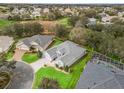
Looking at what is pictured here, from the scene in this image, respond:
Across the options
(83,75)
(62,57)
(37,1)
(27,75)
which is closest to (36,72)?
(27,75)

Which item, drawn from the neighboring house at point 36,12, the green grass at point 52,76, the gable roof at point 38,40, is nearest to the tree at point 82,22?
the gable roof at point 38,40

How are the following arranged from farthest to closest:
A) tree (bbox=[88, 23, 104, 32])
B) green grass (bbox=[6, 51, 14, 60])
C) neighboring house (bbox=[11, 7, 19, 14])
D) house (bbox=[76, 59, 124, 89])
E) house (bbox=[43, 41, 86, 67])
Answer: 1. neighboring house (bbox=[11, 7, 19, 14])
2. tree (bbox=[88, 23, 104, 32])
3. green grass (bbox=[6, 51, 14, 60])
4. house (bbox=[43, 41, 86, 67])
5. house (bbox=[76, 59, 124, 89])

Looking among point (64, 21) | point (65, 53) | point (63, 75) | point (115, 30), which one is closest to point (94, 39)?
point (115, 30)

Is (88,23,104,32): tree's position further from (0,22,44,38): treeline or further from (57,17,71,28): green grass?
(0,22,44,38): treeline

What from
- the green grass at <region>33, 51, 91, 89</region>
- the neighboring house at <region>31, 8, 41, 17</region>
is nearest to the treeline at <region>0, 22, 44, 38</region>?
the neighboring house at <region>31, 8, 41, 17</region>

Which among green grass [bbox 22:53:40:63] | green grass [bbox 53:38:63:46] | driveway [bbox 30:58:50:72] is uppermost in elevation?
green grass [bbox 53:38:63:46]

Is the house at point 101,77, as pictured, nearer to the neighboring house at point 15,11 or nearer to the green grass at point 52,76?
the green grass at point 52,76
